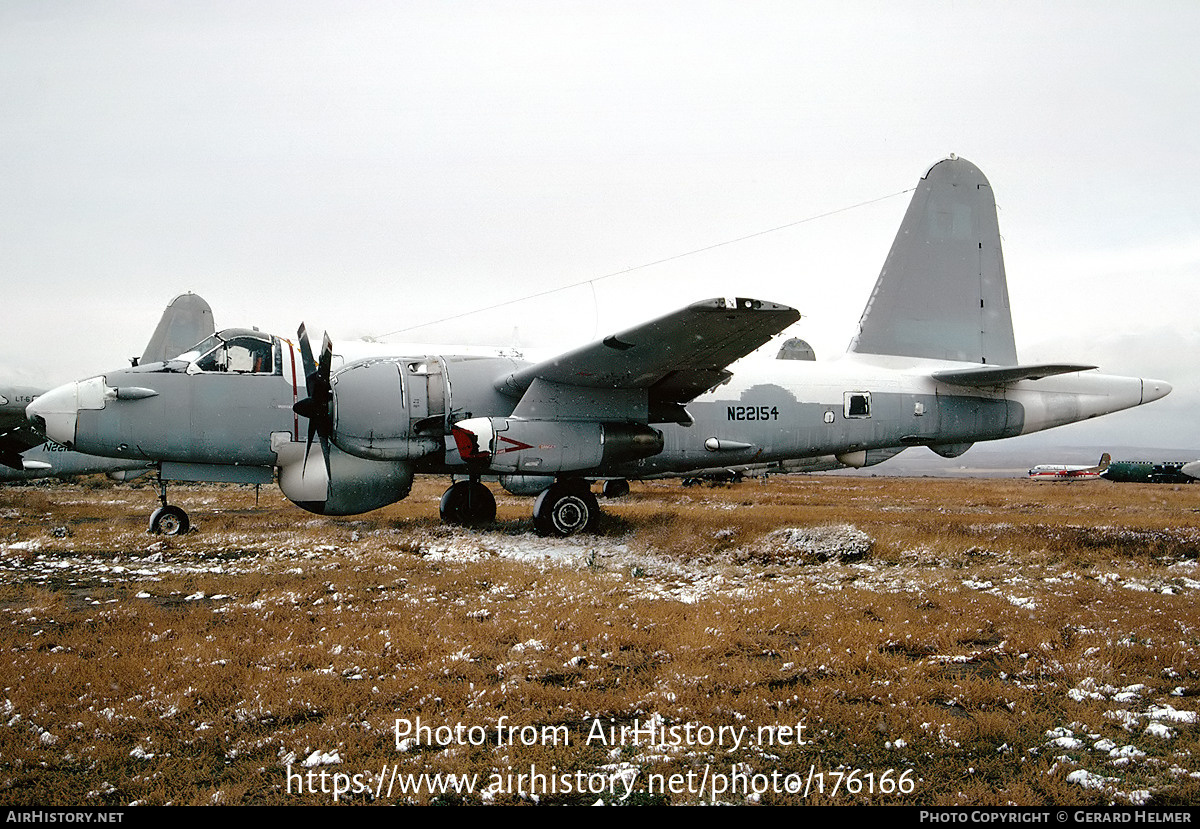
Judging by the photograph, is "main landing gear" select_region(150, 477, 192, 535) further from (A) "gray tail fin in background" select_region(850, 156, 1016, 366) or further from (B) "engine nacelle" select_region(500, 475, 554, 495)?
(A) "gray tail fin in background" select_region(850, 156, 1016, 366)

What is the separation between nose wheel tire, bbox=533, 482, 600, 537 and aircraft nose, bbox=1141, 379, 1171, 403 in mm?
11927

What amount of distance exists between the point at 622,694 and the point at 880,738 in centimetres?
165

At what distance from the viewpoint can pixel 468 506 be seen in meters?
14.9

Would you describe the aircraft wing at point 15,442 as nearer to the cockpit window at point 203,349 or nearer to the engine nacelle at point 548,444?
the cockpit window at point 203,349

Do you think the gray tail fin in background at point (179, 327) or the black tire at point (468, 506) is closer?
the black tire at point (468, 506)

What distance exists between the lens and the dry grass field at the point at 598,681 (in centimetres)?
364

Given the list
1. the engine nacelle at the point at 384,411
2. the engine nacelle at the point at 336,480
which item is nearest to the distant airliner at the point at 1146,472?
the engine nacelle at the point at 336,480

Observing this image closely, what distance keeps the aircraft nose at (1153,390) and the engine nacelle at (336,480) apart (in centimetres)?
1521

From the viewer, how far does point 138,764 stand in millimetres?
3828

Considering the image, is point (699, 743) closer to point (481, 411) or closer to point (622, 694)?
point (622, 694)

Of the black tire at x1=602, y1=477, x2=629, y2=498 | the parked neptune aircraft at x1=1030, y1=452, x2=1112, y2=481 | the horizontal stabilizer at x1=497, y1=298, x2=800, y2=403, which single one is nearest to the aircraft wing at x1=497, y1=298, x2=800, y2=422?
the horizontal stabilizer at x1=497, y1=298, x2=800, y2=403

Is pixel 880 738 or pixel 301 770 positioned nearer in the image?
pixel 301 770

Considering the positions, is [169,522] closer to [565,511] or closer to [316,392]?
[316,392]

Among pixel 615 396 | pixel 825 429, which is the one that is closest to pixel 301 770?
pixel 615 396
